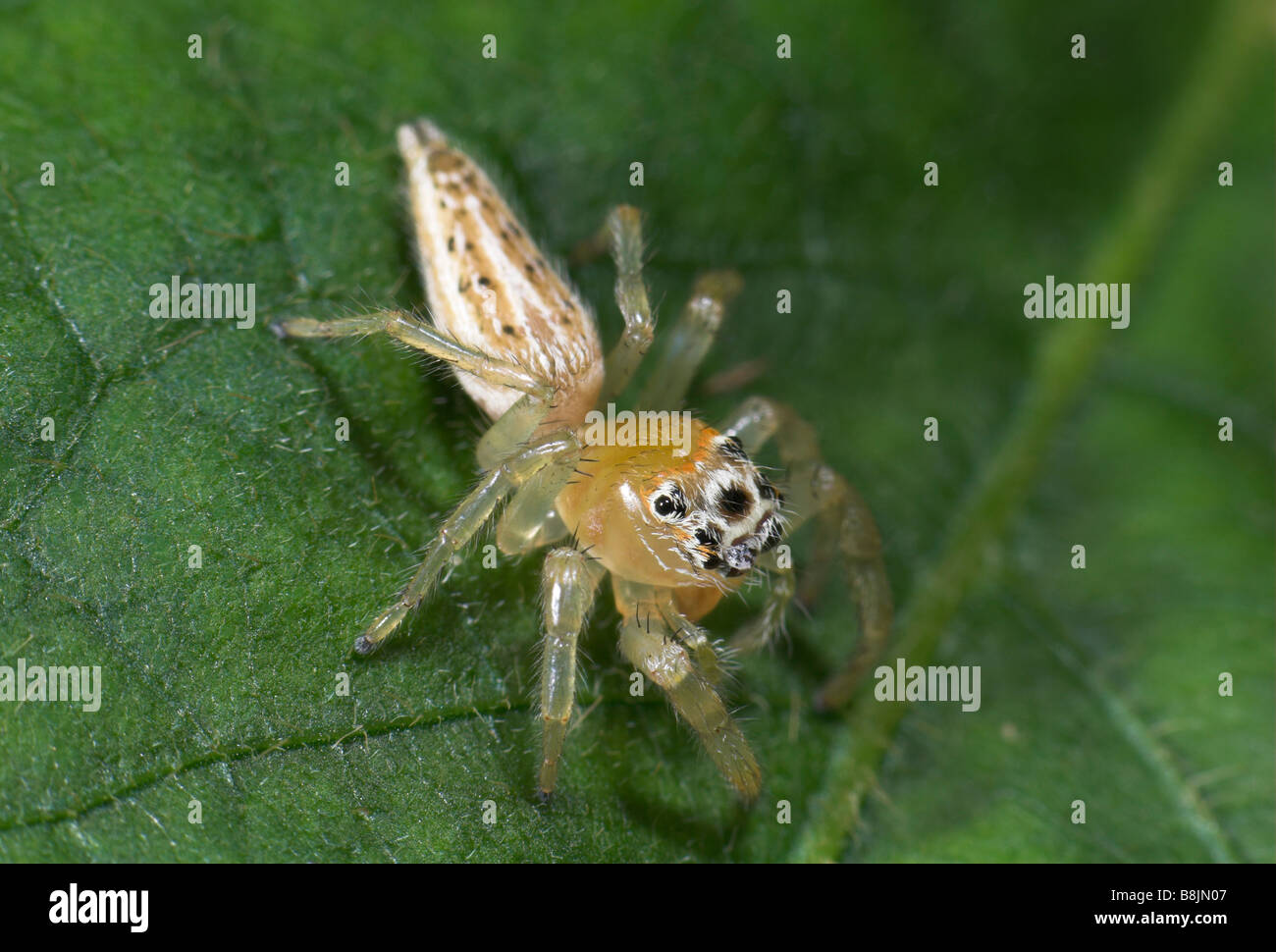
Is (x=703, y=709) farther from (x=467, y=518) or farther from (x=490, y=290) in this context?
(x=490, y=290)

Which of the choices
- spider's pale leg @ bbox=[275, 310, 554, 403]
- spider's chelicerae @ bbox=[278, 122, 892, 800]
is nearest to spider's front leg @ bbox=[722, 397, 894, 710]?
spider's chelicerae @ bbox=[278, 122, 892, 800]
